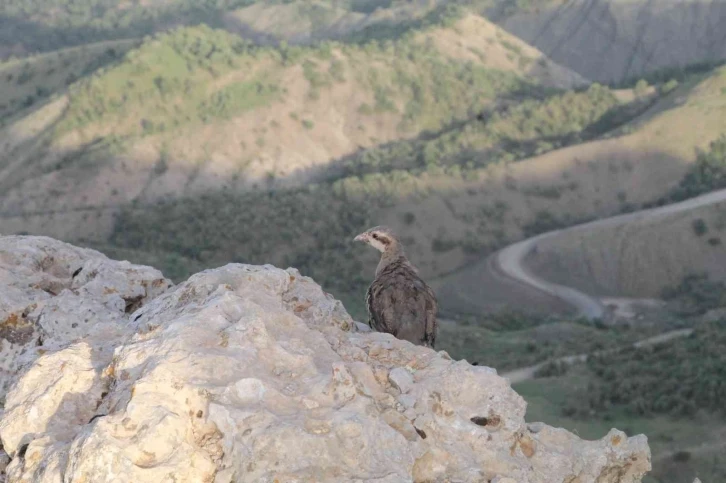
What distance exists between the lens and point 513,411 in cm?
699

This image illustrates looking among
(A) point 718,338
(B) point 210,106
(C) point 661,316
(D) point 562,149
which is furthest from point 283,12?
(A) point 718,338

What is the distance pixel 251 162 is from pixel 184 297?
68367 millimetres

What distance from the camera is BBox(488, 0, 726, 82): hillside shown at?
114 m

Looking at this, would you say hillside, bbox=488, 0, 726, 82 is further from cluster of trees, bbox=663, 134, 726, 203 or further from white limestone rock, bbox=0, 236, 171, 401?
white limestone rock, bbox=0, 236, 171, 401

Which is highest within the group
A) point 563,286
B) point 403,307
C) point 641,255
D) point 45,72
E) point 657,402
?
point 403,307

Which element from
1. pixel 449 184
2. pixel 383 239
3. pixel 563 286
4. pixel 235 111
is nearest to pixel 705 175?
pixel 563 286

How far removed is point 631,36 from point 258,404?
116m

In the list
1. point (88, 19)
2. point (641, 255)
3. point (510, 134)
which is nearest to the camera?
point (641, 255)

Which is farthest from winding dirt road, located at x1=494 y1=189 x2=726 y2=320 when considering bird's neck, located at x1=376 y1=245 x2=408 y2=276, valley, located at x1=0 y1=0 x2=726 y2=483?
bird's neck, located at x1=376 y1=245 x2=408 y2=276

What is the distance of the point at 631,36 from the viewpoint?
116 m

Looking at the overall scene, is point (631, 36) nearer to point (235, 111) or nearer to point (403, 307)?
point (235, 111)

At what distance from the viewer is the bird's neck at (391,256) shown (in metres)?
10.8

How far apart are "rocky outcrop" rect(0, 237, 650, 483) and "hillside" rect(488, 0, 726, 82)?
11027 centimetres

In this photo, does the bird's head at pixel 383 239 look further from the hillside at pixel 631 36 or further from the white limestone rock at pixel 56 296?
the hillside at pixel 631 36
